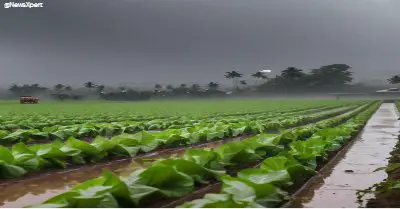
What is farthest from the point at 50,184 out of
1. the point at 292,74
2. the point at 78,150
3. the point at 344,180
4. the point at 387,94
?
the point at 292,74

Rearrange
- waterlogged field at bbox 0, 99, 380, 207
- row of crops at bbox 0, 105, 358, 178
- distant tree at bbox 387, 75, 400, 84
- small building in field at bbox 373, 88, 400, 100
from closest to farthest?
waterlogged field at bbox 0, 99, 380, 207 < row of crops at bbox 0, 105, 358, 178 < small building in field at bbox 373, 88, 400, 100 < distant tree at bbox 387, 75, 400, 84

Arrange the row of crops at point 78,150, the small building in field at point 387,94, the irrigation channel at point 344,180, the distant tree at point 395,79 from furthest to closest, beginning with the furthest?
1. the distant tree at point 395,79
2. the small building in field at point 387,94
3. the row of crops at point 78,150
4. the irrigation channel at point 344,180

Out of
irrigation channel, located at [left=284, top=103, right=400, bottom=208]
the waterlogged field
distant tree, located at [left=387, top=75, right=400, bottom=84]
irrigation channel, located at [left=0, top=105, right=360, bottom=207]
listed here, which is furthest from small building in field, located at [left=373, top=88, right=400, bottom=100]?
irrigation channel, located at [left=0, top=105, right=360, bottom=207]

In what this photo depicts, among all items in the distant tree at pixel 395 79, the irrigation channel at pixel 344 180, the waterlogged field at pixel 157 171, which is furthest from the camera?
the distant tree at pixel 395 79

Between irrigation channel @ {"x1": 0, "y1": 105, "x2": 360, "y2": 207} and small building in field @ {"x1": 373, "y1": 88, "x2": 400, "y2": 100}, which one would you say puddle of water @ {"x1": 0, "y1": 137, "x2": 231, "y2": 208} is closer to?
irrigation channel @ {"x1": 0, "y1": 105, "x2": 360, "y2": 207}

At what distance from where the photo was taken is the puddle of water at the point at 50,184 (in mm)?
2957

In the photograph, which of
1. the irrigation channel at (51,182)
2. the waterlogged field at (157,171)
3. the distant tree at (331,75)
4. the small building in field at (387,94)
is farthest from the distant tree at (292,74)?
the irrigation channel at (51,182)

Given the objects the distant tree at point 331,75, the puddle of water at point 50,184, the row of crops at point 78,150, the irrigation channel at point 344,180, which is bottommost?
the irrigation channel at point 344,180

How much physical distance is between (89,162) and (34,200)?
4.67 ft

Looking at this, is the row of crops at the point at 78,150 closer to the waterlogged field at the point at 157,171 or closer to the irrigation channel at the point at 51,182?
the waterlogged field at the point at 157,171

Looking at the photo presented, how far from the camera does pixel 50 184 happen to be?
3.42 meters

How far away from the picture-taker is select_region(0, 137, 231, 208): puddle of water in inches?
116

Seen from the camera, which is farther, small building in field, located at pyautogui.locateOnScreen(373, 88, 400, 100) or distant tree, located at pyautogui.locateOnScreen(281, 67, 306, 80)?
distant tree, located at pyautogui.locateOnScreen(281, 67, 306, 80)

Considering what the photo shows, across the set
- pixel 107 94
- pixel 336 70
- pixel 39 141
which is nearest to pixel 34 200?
pixel 39 141
